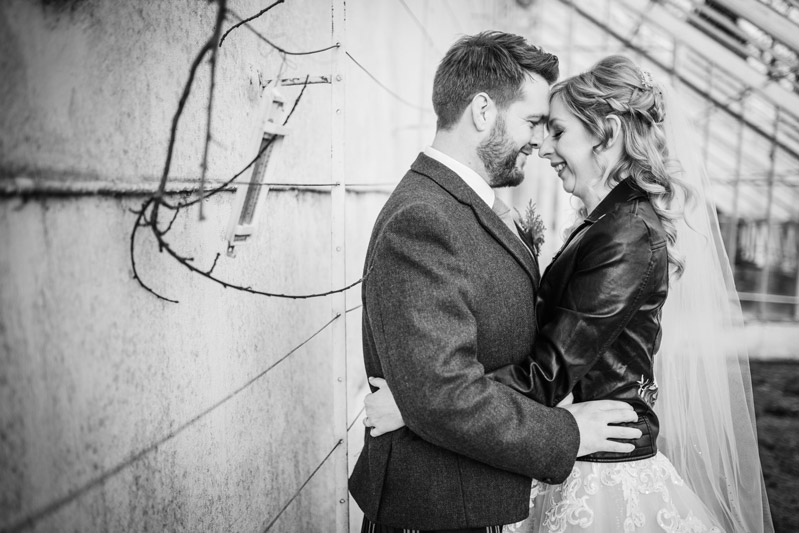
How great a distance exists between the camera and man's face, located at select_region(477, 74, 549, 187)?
5.20 ft

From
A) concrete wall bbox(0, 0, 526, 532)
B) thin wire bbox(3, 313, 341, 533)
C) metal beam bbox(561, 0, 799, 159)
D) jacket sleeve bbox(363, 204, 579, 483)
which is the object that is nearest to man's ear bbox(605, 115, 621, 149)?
jacket sleeve bbox(363, 204, 579, 483)

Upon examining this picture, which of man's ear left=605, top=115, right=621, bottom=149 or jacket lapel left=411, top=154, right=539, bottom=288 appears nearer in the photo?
jacket lapel left=411, top=154, right=539, bottom=288

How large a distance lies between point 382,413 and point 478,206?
1.85ft

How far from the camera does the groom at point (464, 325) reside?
48.8 inches

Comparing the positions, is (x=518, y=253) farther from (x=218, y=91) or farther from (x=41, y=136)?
(x=41, y=136)

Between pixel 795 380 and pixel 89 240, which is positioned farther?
pixel 795 380

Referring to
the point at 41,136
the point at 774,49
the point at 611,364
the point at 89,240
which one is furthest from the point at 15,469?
the point at 774,49

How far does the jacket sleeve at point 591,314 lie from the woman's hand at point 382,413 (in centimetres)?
27

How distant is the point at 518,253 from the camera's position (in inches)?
58.2

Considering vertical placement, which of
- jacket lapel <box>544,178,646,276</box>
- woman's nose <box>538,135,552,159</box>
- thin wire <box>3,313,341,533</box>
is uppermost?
woman's nose <box>538,135,552,159</box>

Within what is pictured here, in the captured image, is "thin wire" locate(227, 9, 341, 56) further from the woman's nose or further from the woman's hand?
the woman's hand

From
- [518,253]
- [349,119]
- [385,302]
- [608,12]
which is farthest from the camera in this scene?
[608,12]

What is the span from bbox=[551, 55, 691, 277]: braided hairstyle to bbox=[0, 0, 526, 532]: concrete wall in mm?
771

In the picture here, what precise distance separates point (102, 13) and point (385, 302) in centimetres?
73
